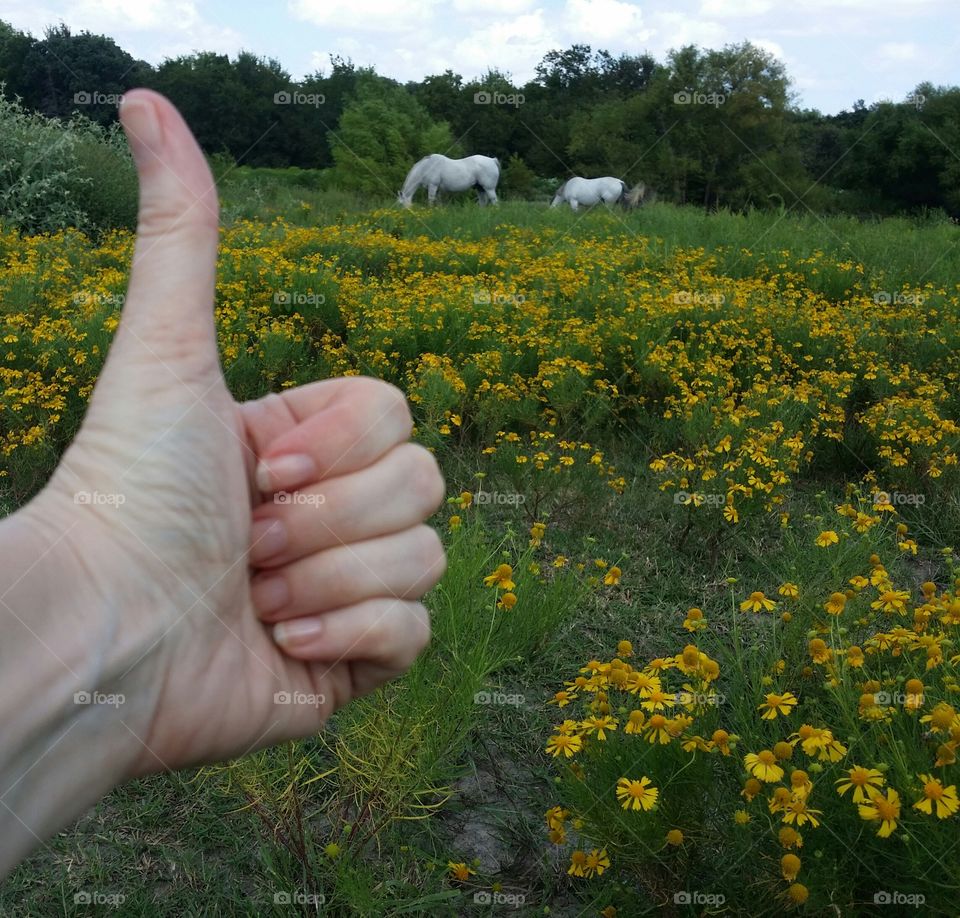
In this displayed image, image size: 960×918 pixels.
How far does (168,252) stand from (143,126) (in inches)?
4.5

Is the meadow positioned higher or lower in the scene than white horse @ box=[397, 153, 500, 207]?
lower

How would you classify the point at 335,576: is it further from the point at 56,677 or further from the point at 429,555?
the point at 56,677

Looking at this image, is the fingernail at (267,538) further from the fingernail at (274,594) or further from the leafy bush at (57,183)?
the leafy bush at (57,183)

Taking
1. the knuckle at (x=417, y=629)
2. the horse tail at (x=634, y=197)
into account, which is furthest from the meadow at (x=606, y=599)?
the horse tail at (x=634, y=197)

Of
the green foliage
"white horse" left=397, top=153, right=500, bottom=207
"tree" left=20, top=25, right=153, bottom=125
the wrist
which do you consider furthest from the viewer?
"tree" left=20, top=25, right=153, bottom=125

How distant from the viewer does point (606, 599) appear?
3.12 metres

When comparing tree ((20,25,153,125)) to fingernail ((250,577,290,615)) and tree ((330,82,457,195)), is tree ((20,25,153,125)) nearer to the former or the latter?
tree ((330,82,457,195))

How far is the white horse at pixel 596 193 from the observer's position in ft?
50.4

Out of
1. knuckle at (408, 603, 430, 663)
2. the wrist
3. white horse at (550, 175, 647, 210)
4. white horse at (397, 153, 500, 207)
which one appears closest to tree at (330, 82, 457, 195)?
white horse at (397, 153, 500, 207)

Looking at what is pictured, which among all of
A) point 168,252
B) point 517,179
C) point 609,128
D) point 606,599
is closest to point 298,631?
point 168,252

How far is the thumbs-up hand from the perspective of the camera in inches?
32.4

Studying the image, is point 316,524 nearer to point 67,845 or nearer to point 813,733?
point 813,733

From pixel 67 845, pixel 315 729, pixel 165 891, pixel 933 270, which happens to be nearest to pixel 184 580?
pixel 315 729

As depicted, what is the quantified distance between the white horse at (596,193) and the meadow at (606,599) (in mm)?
8285
